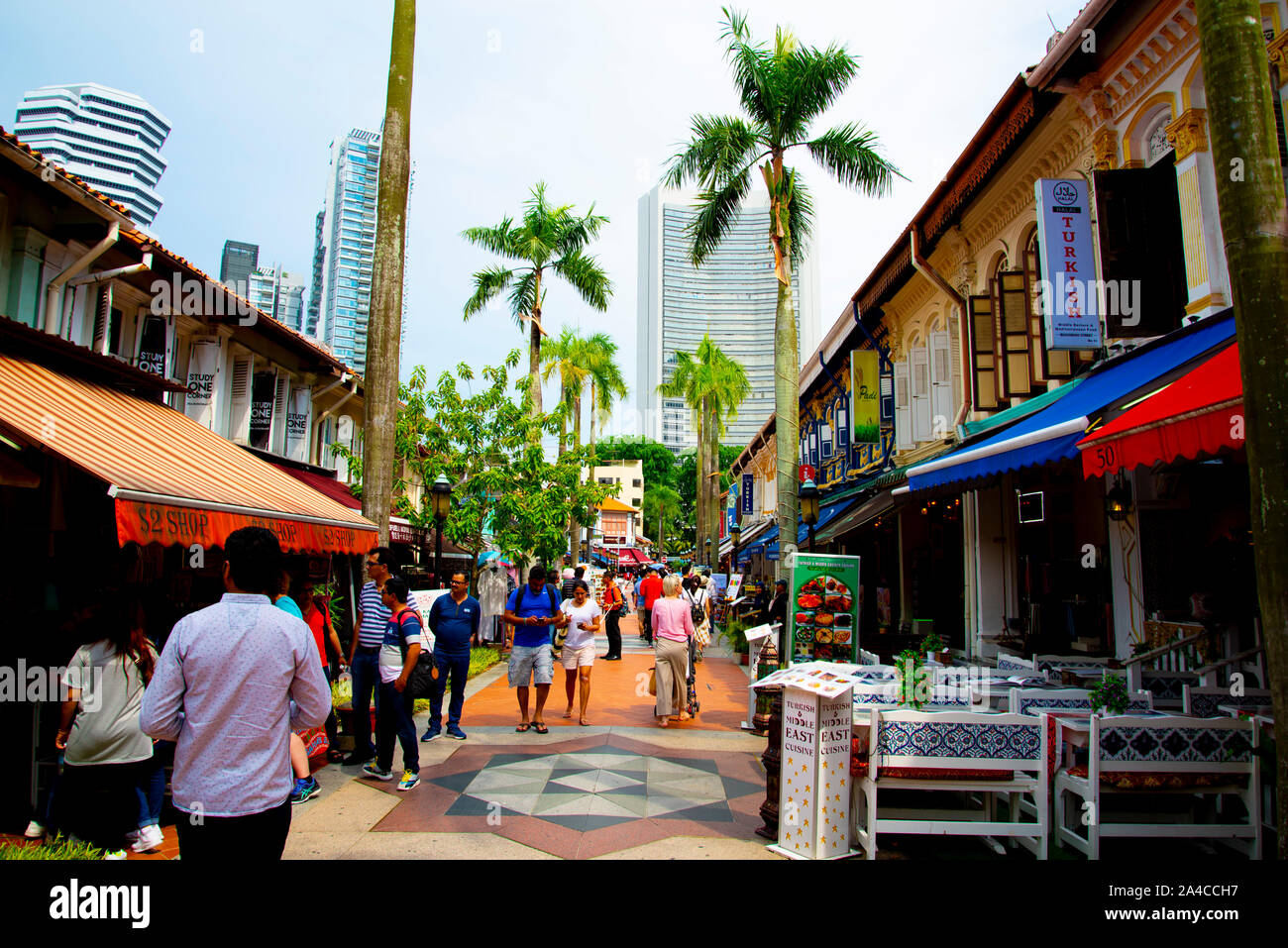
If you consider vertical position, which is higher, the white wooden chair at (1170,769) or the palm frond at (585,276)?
the palm frond at (585,276)

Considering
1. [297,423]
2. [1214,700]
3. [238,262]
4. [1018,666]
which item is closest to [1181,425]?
[1214,700]

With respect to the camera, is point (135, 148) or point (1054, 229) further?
point (135, 148)

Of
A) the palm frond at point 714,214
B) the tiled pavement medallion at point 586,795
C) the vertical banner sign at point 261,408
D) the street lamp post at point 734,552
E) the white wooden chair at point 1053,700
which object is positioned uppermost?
the palm frond at point 714,214

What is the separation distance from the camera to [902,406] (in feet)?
52.8

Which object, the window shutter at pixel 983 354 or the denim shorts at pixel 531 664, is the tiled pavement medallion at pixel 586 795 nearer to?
the denim shorts at pixel 531 664

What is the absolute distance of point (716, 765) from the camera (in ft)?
23.8

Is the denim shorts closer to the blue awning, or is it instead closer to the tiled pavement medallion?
the tiled pavement medallion

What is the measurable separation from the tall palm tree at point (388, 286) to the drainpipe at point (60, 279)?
3.39 m

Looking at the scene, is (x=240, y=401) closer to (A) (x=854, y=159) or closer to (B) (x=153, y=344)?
(B) (x=153, y=344)

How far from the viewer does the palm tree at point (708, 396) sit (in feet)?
118

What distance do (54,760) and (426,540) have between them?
15.5 metres

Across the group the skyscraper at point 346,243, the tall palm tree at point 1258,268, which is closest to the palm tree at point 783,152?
the tall palm tree at point 1258,268
